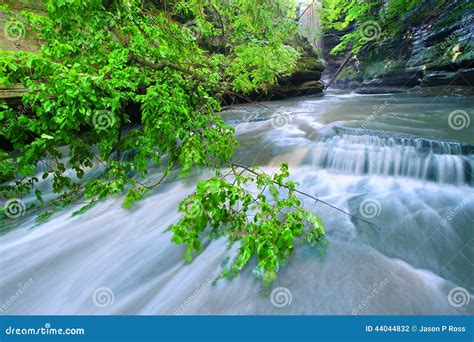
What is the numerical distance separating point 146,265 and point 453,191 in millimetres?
4340

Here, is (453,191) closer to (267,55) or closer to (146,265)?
(267,55)

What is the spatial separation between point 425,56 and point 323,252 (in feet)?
44.4

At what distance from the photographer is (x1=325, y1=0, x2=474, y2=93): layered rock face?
1000cm

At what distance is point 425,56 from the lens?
482 inches

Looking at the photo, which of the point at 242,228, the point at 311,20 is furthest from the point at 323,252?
the point at 311,20

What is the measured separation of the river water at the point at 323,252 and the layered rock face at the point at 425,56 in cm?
664

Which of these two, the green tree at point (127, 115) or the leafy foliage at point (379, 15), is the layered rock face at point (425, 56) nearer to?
the leafy foliage at point (379, 15)

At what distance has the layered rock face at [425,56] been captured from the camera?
32.8ft

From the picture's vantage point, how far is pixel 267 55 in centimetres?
505

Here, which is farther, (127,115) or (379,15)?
(379,15)

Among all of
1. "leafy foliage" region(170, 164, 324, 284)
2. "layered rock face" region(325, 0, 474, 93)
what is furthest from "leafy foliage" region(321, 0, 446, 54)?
"leafy foliage" region(170, 164, 324, 284)

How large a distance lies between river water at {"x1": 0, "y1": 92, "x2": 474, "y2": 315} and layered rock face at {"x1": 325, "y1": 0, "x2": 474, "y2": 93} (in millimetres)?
6644

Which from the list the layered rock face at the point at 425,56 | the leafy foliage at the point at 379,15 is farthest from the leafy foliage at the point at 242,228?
the leafy foliage at the point at 379,15

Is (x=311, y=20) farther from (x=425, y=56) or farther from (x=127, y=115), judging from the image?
(x=127, y=115)
